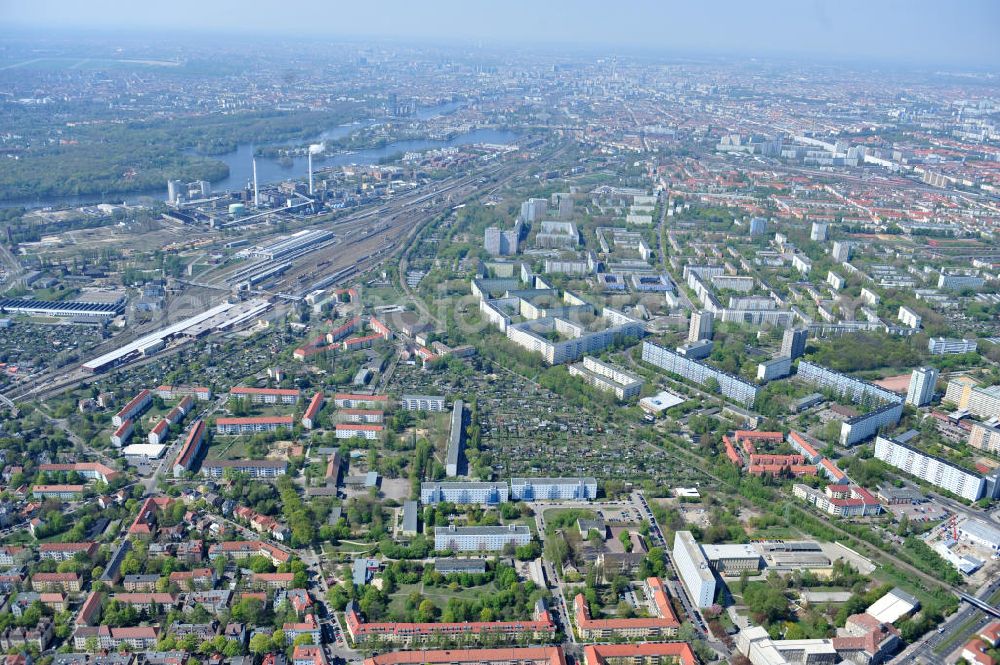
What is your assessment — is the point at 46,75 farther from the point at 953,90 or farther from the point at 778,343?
the point at 953,90

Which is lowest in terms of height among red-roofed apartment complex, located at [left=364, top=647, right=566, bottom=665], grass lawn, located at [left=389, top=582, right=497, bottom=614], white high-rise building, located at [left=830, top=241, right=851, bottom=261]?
grass lawn, located at [left=389, top=582, right=497, bottom=614]

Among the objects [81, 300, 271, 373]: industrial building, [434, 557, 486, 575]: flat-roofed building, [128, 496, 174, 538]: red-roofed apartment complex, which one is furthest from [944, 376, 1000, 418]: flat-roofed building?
[81, 300, 271, 373]: industrial building

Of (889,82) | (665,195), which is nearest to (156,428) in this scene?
(665,195)

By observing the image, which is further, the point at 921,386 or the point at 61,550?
the point at 921,386

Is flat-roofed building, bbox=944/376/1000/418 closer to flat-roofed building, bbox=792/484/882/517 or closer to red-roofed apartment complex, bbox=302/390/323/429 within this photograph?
flat-roofed building, bbox=792/484/882/517

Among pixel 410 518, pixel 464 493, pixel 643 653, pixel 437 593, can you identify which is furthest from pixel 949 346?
pixel 437 593

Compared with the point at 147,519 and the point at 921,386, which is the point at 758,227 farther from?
the point at 147,519
